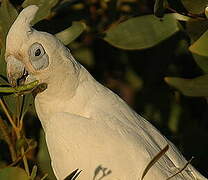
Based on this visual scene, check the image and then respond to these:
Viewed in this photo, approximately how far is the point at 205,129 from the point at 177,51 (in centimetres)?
36

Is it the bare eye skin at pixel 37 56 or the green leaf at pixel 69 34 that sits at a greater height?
the bare eye skin at pixel 37 56

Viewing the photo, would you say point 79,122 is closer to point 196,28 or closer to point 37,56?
point 37,56

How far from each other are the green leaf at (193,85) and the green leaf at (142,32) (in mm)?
239

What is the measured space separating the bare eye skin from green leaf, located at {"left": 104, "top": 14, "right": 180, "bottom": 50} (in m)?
0.34

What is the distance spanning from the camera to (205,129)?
2953 mm

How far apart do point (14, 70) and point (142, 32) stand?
0.51m

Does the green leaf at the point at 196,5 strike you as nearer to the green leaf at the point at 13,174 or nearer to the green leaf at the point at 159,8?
the green leaf at the point at 159,8

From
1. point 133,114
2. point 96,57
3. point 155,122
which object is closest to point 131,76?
point 96,57

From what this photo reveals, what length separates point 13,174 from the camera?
2.00m

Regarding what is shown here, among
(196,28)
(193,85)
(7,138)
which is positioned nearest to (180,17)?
(196,28)

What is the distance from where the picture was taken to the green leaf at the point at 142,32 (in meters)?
2.60

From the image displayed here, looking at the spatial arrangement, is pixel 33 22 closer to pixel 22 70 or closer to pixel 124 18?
pixel 22 70

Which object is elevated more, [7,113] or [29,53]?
[29,53]

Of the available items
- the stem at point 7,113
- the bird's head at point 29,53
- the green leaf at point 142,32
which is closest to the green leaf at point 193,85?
the green leaf at point 142,32
